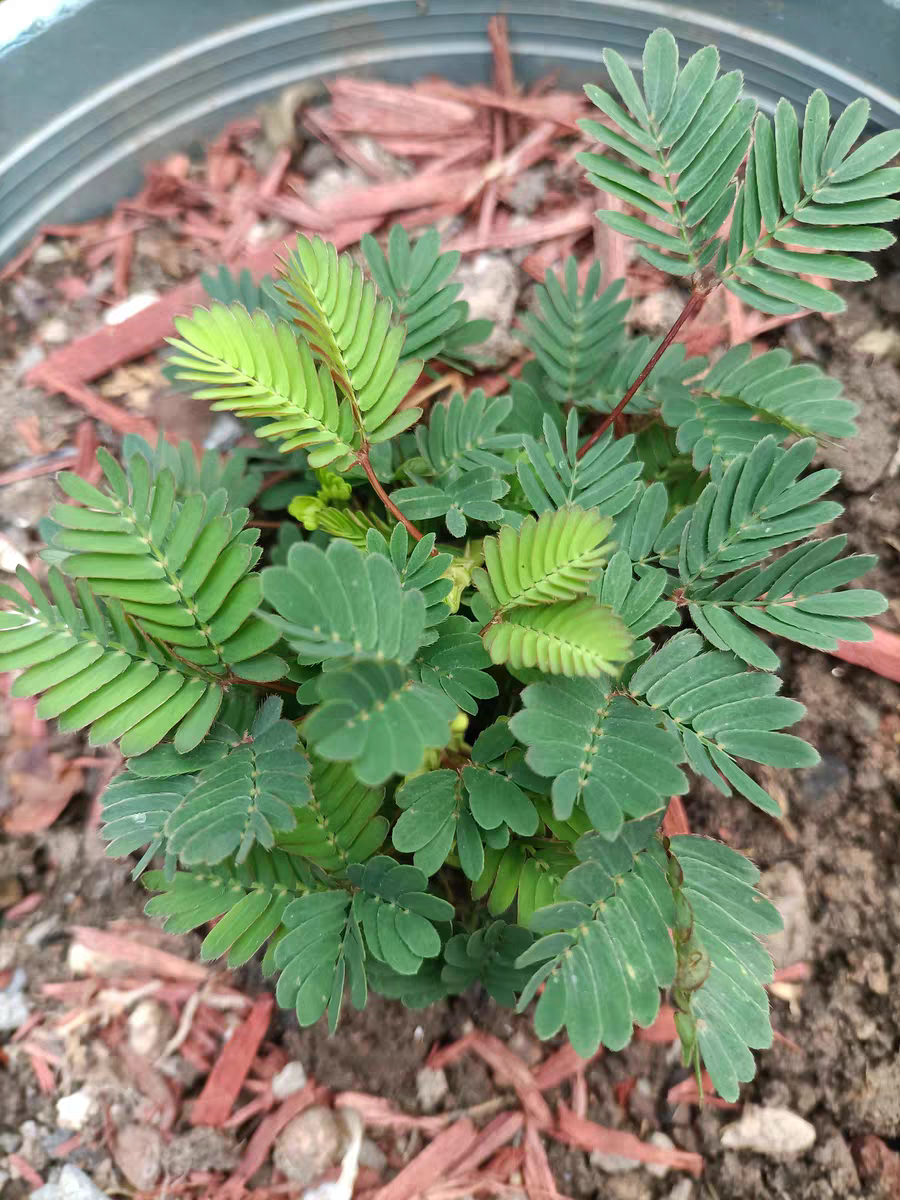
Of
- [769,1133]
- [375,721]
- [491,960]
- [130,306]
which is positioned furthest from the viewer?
[130,306]

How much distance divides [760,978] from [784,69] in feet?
5.35

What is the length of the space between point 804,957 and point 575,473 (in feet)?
3.18

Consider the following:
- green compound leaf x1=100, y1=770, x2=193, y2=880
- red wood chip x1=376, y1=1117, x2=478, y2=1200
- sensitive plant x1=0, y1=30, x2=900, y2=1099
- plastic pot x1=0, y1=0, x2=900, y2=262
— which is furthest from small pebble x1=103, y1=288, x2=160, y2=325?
red wood chip x1=376, y1=1117, x2=478, y2=1200

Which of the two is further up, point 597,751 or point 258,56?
point 258,56

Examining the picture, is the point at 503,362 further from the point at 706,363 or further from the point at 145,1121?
the point at 145,1121

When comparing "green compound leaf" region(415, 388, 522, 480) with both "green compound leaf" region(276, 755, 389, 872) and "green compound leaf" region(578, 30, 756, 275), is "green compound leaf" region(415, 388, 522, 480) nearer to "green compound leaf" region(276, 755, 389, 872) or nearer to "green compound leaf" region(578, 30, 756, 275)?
"green compound leaf" region(578, 30, 756, 275)

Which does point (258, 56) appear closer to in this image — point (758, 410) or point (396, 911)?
point (758, 410)

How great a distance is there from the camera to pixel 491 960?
1.32 m

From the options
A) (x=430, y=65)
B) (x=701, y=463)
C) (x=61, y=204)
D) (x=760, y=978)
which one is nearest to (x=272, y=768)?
(x=760, y=978)

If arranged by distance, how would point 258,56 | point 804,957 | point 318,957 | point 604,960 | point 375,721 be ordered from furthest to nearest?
point 258,56, point 804,957, point 318,957, point 604,960, point 375,721

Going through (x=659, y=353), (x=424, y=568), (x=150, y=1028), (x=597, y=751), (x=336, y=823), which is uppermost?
(x=659, y=353)

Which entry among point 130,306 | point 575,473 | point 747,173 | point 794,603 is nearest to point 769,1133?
point 794,603

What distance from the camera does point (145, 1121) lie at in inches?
60.3

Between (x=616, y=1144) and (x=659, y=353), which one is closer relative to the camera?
(x=659, y=353)
